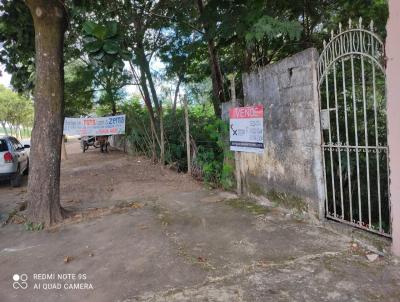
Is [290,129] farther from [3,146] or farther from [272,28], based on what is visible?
[3,146]

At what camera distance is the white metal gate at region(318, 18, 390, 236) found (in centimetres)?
378

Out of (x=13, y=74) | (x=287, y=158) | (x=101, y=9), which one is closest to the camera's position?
(x=287, y=158)

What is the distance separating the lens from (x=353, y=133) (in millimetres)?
4652

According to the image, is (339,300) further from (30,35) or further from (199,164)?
(30,35)

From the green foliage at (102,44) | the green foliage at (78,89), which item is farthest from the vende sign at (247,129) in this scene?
the green foliage at (78,89)

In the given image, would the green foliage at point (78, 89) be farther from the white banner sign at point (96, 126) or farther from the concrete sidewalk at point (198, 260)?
the concrete sidewalk at point (198, 260)

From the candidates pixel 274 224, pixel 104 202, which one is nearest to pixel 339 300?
pixel 274 224

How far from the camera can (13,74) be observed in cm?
789

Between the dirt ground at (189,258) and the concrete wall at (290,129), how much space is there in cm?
43

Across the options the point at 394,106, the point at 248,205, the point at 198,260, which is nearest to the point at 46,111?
the point at 198,260

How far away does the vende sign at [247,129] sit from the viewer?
19.3 ft

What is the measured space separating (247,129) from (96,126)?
8.64 m

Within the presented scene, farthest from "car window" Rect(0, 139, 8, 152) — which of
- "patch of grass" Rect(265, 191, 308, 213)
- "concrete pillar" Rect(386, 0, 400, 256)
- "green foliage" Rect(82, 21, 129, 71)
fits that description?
"concrete pillar" Rect(386, 0, 400, 256)

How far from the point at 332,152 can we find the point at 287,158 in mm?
862
